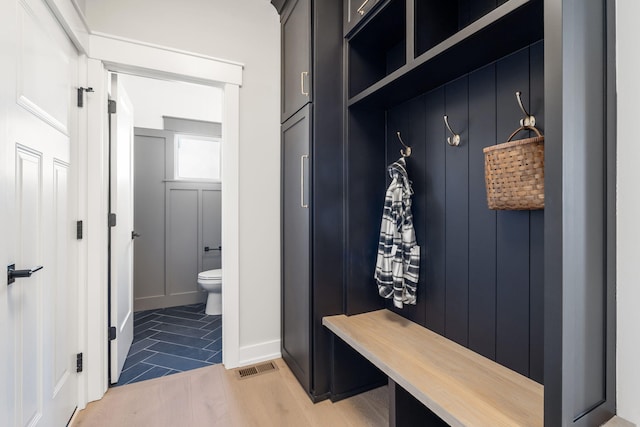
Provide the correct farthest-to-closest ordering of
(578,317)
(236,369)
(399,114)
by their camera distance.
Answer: (236,369) < (399,114) < (578,317)

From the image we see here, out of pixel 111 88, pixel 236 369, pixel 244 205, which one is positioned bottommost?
pixel 236 369

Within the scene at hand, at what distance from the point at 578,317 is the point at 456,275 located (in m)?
0.63

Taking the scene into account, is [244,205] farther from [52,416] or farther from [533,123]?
[533,123]

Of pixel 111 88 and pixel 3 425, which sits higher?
pixel 111 88

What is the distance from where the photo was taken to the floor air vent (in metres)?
2.05

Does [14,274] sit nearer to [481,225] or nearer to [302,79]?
[302,79]

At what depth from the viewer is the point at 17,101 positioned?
113cm

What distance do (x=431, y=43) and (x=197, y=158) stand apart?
3127mm

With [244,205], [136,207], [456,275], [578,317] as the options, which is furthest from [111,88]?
[578,317]

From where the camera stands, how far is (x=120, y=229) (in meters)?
2.07

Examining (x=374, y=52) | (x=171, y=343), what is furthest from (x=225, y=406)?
(x=374, y=52)

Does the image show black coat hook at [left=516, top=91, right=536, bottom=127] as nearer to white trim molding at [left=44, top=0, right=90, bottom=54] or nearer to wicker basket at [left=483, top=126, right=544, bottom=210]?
wicker basket at [left=483, top=126, right=544, bottom=210]

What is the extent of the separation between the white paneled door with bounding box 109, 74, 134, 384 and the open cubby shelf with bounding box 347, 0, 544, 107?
154 cm
